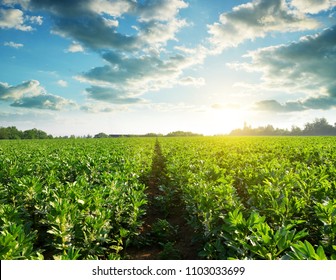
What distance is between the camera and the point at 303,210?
14.8 ft

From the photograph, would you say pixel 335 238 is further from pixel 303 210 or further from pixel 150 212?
pixel 150 212

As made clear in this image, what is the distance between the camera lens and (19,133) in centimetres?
9806

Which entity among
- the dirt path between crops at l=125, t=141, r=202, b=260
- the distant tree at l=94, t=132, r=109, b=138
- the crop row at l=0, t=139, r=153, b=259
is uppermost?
the distant tree at l=94, t=132, r=109, b=138

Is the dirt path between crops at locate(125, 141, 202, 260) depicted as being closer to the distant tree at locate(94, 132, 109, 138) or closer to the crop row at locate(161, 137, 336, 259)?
the crop row at locate(161, 137, 336, 259)

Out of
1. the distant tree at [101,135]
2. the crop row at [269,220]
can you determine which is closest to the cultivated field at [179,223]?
the crop row at [269,220]

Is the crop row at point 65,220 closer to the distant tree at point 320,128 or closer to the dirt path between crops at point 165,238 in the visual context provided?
the dirt path between crops at point 165,238

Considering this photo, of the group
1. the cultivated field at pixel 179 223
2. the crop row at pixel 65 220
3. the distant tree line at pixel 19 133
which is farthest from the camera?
the distant tree line at pixel 19 133

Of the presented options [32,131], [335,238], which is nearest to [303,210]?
[335,238]

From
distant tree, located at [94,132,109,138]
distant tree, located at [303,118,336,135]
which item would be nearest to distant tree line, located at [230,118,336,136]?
distant tree, located at [303,118,336,135]

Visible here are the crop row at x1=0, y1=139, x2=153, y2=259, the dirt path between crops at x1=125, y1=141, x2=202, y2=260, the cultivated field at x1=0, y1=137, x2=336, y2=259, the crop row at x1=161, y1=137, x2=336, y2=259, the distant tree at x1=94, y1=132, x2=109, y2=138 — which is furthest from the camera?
the distant tree at x1=94, y1=132, x2=109, y2=138

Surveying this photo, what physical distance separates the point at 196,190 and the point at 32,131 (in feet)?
355

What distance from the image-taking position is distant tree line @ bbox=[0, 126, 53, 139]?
9356cm

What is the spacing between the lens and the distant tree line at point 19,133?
307ft

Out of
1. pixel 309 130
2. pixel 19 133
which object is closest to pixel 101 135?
pixel 19 133
